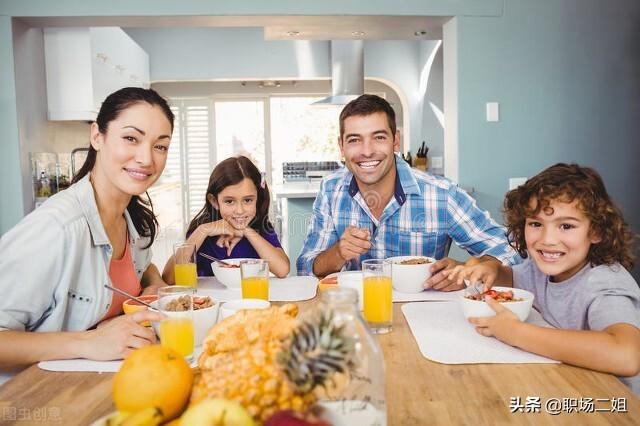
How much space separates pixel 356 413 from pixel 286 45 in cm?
609

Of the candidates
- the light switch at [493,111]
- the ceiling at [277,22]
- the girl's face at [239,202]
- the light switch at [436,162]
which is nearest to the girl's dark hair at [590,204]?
the girl's face at [239,202]

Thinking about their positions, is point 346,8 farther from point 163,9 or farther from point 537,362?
point 537,362

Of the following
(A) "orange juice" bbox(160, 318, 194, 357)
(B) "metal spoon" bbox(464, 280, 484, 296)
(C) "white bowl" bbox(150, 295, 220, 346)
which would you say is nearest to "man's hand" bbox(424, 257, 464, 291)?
(B) "metal spoon" bbox(464, 280, 484, 296)

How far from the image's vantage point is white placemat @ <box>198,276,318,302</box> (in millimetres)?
1520

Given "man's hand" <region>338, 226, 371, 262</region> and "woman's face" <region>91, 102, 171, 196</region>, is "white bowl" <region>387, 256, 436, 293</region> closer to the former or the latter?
"man's hand" <region>338, 226, 371, 262</region>

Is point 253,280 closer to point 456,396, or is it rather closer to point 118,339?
point 118,339

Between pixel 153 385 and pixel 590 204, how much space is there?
1134 millimetres

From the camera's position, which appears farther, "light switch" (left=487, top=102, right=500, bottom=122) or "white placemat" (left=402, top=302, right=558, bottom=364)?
"light switch" (left=487, top=102, right=500, bottom=122)

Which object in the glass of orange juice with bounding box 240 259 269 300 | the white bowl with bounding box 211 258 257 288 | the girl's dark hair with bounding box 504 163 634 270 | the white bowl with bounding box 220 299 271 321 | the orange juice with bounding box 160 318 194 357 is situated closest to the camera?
the orange juice with bounding box 160 318 194 357

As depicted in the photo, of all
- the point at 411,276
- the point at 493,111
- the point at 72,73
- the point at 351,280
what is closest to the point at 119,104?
the point at 351,280

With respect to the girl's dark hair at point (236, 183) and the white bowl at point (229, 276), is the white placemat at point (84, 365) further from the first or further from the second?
the girl's dark hair at point (236, 183)

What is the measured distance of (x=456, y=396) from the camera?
84 cm

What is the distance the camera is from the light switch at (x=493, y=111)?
339cm

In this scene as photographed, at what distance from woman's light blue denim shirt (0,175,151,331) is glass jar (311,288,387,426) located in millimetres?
842
